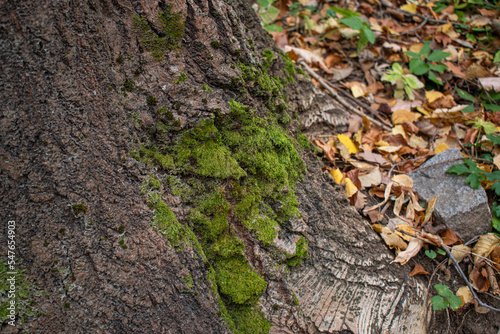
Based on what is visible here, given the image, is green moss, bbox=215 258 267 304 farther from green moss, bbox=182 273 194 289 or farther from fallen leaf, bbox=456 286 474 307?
fallen leaf, bbox=456 286 474 307

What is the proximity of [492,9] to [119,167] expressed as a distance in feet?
A: 15.7

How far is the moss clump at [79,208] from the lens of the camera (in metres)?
1.10

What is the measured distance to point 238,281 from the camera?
4.40 feet

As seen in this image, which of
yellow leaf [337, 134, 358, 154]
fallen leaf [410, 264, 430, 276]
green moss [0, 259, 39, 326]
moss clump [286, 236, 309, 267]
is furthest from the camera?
yellow leaf [337, 134, 358, 154]

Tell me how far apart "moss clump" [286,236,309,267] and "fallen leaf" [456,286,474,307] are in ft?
3.54

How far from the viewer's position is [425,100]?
9.68 feet

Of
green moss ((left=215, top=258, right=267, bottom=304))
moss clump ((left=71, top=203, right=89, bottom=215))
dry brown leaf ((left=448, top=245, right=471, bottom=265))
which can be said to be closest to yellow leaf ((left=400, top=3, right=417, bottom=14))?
dry brown leaf ((left=448, top=245, right=471, bottom=265))

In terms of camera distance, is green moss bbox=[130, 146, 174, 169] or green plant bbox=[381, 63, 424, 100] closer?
green moss bbox=[130, 146, 174, 169]

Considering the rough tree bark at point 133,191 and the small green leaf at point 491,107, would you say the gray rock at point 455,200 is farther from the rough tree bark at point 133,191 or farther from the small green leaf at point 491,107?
the small green leaf at point 491,107

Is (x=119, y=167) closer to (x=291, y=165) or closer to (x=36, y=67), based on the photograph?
(x=36, y=67)

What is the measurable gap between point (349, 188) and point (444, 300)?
0.77 m

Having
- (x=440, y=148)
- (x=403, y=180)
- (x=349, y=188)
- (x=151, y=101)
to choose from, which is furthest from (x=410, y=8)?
(x=151, y=101)

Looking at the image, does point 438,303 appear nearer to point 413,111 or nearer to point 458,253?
point 458,253

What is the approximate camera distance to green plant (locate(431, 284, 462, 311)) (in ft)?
5.36
